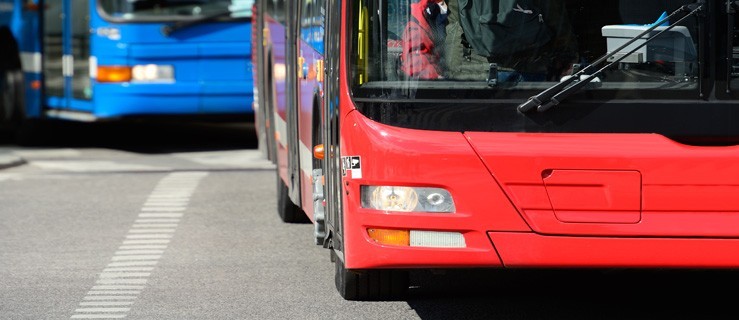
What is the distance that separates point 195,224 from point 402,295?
3.74 metres

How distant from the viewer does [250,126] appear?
73.1 ft

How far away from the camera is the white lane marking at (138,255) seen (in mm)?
7871

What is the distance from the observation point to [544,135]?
21.4ft

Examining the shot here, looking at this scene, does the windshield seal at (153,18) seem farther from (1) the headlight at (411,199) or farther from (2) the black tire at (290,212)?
(1) the headlight at (411,199)

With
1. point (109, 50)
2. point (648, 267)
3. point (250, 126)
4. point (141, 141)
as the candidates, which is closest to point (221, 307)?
point (648, 267)

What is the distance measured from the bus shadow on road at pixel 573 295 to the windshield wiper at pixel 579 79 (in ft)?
3.18

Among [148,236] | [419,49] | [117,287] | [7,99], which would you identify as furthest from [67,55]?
[419,49]

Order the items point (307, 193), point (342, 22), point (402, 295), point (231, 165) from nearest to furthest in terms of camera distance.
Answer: point (342, 22) → point (402, 295) → point (307, 193) → point (231, 165)

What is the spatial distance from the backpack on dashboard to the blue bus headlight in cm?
1053

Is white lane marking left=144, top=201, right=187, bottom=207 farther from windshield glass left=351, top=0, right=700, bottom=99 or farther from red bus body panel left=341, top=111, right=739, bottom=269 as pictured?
red bus body panel left=341, top=111, right=739, bottom=269

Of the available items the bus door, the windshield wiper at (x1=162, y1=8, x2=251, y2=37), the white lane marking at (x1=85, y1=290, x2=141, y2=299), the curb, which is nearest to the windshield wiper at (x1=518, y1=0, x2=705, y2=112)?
the white lane marking at (x1=85, y1=290, x2=141, y2=299)

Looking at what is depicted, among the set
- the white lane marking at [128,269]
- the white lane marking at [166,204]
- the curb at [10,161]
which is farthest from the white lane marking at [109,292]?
the curb at [10,161]

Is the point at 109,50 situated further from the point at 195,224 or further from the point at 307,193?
the point at 307,193

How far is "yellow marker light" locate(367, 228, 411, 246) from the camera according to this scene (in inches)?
262
